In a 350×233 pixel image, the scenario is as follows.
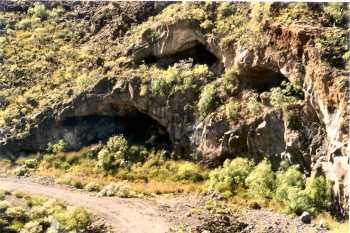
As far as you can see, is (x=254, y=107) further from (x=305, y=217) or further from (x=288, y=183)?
(x=305, y=217)

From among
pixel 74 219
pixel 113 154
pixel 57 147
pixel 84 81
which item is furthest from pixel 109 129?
pixel 74 219

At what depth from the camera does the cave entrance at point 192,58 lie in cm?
3944

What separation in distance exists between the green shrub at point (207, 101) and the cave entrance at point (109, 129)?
404cm

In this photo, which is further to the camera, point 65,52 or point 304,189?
point 65,52

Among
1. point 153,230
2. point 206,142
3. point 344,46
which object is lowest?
point 153,230

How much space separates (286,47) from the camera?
105ft

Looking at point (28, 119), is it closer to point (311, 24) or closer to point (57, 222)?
point (57, 222)

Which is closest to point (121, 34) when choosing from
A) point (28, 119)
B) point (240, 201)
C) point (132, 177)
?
point (28, 119)

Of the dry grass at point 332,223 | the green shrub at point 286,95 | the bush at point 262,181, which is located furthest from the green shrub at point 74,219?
the green shrub at point 286,95

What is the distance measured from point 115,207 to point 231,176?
279 inches

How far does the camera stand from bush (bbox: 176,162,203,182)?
34.4 m

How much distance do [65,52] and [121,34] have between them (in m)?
5.52

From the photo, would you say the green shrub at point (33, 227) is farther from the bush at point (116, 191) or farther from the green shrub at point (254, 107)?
the green shrub at point (254, 107)

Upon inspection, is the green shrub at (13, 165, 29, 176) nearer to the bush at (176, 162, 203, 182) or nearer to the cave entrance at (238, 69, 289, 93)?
the bush at (176, 162, 203, 182)
